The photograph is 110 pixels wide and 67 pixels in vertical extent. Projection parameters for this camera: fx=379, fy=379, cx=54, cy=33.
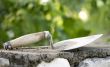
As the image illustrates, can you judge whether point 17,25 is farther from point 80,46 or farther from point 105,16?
point 80,46

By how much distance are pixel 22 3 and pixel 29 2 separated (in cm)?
11

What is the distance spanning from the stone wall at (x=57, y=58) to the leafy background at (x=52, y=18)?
147 cm

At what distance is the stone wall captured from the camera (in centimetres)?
128

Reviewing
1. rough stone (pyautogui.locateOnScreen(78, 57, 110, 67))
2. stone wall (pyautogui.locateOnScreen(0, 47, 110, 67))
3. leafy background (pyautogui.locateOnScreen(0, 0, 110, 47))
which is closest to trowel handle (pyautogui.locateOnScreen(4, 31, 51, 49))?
stone wall (pyautogui.locateOnScreen(0, 47, 110, 67))

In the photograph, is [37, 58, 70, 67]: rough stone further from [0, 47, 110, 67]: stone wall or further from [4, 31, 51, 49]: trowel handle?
[4, 31, 51, 49]: trowel handle

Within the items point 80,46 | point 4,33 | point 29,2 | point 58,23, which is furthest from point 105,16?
point 80,46

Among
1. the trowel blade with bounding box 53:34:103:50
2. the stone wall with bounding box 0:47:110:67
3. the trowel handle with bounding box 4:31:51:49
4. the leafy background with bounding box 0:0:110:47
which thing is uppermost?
the leafy background with bounding box 0:0:110:47

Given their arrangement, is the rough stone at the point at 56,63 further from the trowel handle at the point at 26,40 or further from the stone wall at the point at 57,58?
the trowel handle at the point at 26,40

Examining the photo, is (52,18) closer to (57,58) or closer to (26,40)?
(26,40)

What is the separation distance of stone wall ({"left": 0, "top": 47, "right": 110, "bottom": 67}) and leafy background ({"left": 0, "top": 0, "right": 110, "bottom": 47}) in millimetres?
1465

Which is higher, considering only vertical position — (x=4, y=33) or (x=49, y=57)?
(x=4, y=33)

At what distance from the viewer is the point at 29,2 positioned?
2.88 meters

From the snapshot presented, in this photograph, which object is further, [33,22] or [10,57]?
[33,22]

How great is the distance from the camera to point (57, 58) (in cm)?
130
